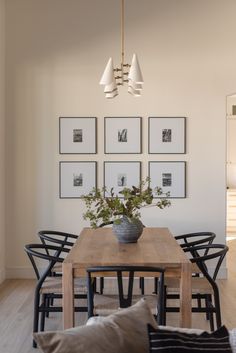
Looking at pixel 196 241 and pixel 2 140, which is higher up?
pixel 2 140

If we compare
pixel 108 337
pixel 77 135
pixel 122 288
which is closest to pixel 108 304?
pixel 122 288

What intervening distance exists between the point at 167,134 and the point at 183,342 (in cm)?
414

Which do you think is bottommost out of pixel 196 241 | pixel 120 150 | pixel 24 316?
pixel 24 316

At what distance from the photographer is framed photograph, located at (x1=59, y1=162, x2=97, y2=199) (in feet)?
17.8

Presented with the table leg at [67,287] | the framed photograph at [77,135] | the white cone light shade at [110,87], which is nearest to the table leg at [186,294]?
the table leg at [67,287]

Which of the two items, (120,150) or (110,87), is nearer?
(110,87)

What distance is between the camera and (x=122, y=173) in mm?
5426

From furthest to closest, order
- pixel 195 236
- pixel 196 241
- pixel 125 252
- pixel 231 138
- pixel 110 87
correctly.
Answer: pixel 231 138
pixel 195 236
pixel 196 241
pixel 110 87
pixel 125 252

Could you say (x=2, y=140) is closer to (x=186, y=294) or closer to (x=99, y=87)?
(x=99, y=87)

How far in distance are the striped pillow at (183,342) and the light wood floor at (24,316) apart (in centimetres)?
214

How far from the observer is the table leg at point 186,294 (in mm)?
2889

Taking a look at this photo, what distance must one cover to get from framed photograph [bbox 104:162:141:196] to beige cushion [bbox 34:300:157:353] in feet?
12.3

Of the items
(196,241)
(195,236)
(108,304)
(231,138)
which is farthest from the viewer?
(231,138)

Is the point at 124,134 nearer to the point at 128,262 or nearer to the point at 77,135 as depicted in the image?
the point at 77,135
